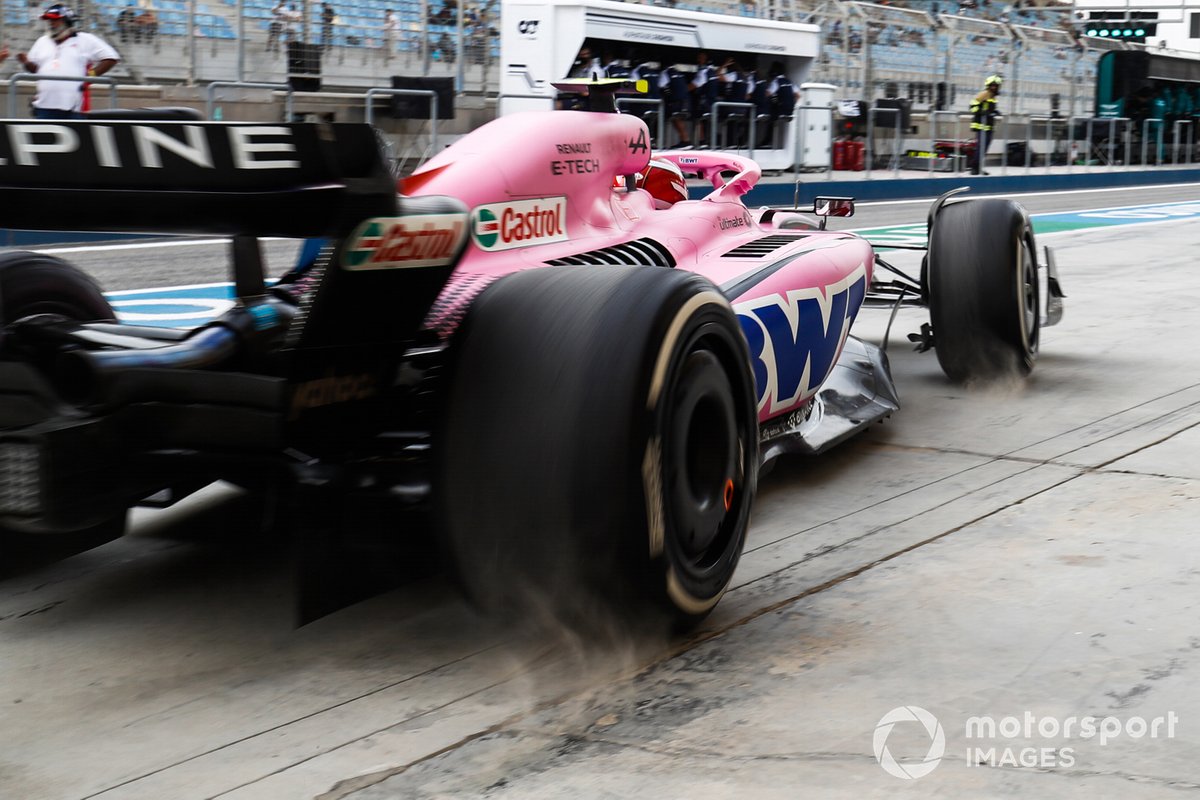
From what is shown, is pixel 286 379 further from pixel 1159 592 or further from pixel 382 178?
pixel 1159 592

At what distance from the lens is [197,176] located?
2695 millimetres

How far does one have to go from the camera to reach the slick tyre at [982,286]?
607 cm

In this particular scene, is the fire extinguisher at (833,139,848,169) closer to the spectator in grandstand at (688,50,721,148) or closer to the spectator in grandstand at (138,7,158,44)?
the spectator in grandstand at (688,50,721,148)

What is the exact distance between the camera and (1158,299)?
9.89m

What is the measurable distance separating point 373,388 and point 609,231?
1.79 metres

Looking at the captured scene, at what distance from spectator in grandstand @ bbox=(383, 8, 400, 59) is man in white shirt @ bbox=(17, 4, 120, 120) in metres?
7.00

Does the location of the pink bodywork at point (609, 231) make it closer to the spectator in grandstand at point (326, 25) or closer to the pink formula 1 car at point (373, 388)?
the pink formula 1 car at point (373, 388)

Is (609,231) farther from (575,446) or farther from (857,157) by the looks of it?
(857,157)

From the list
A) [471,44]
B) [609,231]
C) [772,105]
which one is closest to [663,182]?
[609,231]

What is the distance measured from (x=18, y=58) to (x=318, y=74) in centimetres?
398

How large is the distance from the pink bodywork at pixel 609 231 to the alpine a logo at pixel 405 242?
48cm

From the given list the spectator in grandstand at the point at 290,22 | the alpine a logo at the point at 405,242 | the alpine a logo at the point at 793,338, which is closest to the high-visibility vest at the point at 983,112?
the spectator in grandstand at the point at 290,22

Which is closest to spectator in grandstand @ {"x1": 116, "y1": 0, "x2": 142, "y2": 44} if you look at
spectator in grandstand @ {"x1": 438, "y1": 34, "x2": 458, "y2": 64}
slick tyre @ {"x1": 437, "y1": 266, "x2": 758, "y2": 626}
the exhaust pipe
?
spectator in grandstand @ {"x1": 438, "y1": 34, "x2": 458, "y2": 64}

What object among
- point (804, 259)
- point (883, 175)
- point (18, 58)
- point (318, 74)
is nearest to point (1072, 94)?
point (883, 175)
